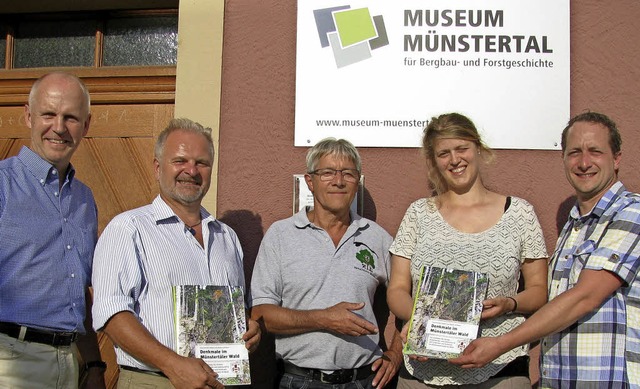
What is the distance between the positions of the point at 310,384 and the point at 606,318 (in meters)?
1.36

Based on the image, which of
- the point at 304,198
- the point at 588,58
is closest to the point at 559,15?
the point at 588,58

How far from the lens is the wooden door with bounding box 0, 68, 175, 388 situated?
4.15 meters

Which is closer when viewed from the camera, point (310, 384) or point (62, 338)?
point (62, 338)

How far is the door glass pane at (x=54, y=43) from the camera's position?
439 cm

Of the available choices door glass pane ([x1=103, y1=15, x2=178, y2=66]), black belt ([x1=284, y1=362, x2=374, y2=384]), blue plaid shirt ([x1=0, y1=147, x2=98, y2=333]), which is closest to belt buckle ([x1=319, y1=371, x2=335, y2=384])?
black belt ([x1=284, y1=362, x2=374, y2=384])

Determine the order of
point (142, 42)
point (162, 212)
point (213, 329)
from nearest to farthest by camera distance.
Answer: point (213, 329), point (162, 212), point (142, 42)

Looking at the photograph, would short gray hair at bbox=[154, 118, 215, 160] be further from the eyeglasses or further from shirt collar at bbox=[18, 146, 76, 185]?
the eyeglasses

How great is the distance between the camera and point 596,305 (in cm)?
259

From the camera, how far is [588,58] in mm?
3820

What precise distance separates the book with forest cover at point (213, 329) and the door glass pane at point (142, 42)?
7.24ft

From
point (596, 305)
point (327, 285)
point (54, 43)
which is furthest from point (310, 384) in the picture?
point (54, 43)

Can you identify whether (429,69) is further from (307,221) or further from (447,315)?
(447,315)

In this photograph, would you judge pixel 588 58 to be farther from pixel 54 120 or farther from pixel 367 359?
pixel 54 120

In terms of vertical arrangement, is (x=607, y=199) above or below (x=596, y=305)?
above
